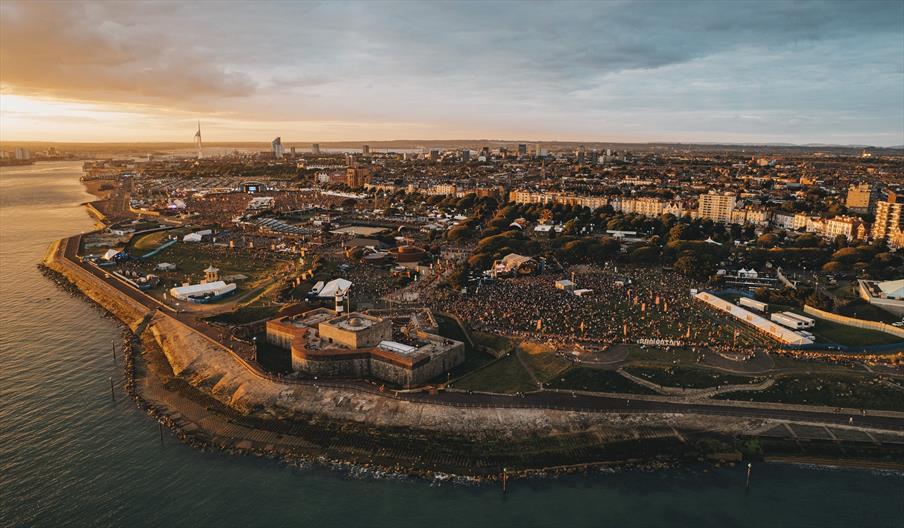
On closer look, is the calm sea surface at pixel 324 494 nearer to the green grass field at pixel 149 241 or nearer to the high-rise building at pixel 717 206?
the green grass field at pixel 149 241

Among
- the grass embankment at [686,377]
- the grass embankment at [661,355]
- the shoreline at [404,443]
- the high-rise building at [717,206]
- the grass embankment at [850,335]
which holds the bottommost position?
the shoreline at [404,443]

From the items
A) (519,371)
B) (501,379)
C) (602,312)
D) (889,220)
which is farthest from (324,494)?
(889,220)

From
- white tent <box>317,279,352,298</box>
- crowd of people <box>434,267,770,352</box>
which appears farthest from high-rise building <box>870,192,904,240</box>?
white tent <box>317,279,352,298</box>

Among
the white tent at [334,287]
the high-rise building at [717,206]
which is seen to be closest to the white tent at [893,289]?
the high-rise building at [717,206]

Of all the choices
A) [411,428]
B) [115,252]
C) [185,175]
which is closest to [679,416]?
[411,428]

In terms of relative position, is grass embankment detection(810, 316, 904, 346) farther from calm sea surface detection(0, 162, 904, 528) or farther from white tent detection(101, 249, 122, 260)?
white tent detection(101, 249, 122, 260)

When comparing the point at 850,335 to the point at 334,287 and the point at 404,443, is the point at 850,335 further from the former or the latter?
the point at 334,287

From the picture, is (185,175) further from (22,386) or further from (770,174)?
(770,174)
